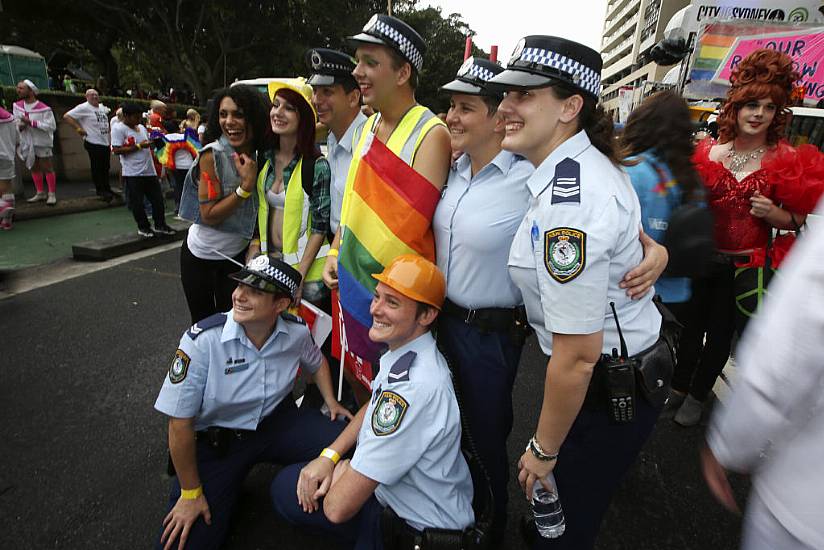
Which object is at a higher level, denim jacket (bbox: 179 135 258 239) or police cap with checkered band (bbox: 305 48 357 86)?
police cap with checkered band (bbox: 305 48 357 86)

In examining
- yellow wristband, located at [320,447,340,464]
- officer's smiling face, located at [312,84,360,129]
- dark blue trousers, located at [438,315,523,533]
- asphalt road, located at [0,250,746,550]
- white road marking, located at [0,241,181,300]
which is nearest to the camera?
dark blue trousers, located at [438,315,523,533]

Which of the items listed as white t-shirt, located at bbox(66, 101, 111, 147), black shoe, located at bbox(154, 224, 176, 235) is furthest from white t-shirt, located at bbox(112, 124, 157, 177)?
white t-shirt, located at bbox(66, 101, 111, 147)

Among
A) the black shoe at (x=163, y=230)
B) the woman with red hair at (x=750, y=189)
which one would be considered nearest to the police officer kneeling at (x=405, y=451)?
the woman with red hair at (x=750, y=189)

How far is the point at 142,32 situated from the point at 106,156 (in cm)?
1459

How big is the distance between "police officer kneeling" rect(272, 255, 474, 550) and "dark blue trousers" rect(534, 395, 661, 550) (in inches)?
13.4

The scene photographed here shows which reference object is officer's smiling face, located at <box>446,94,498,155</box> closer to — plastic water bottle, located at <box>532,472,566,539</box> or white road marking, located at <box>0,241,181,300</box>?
plastic water bottle, located at <box>532,472,566,539</box>

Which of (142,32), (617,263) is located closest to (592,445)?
(617,263)

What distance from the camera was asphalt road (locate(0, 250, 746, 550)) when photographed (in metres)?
2.08

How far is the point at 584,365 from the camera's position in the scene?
1228 mm

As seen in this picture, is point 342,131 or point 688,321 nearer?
point 342,131

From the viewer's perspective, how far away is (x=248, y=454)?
2.13 m

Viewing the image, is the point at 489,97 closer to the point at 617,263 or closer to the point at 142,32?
the point at 617,263

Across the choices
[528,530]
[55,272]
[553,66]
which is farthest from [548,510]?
[55,272]

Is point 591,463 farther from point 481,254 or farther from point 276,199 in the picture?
point 276,199
